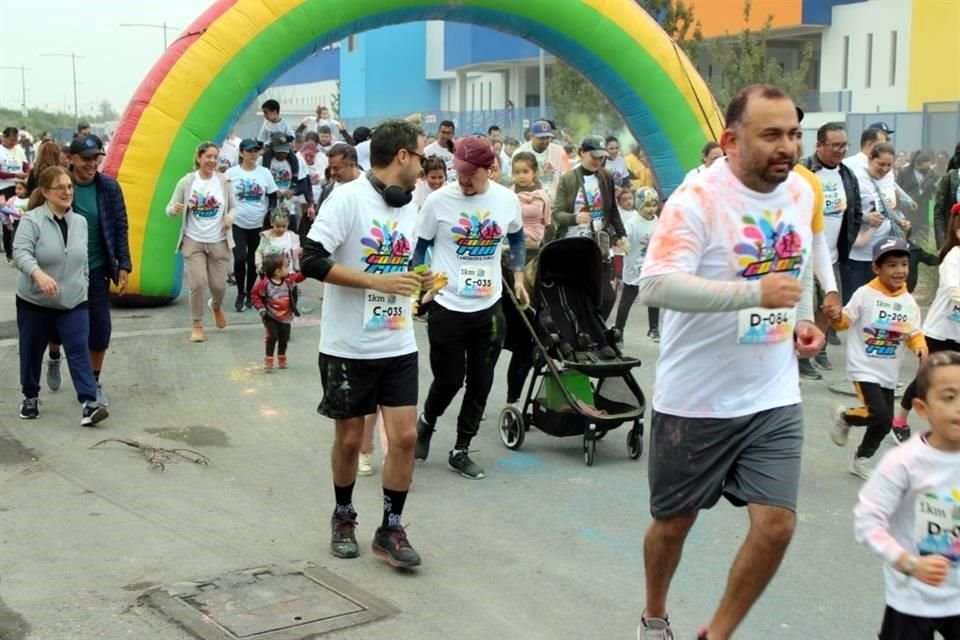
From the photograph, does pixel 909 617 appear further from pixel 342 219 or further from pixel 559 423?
pixel 559 423

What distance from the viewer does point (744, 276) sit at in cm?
419

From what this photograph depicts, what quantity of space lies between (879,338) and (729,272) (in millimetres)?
3302

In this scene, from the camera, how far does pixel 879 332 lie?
714 centimetres

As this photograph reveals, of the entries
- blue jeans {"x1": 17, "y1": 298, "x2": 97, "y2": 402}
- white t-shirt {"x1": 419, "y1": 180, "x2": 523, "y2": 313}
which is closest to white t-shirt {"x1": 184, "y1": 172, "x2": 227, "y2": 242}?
blue jeans {"x1": 17, "y1": 298, "x2": 97, "y2": 402}

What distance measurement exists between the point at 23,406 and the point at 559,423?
3.74 meters

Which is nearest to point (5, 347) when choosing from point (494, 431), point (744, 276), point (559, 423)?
point (494, 431)

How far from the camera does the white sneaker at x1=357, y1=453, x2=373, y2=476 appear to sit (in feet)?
23.9

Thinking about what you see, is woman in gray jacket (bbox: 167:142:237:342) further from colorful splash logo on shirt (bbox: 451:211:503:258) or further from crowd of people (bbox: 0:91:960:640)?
colorful splash logo on shirt (bbox: 451:211:503:258)

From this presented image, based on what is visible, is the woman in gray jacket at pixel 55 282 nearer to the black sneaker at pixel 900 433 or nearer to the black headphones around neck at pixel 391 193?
the black headphones around neck at pixel 391 193

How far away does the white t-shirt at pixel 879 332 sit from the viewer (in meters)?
7.14

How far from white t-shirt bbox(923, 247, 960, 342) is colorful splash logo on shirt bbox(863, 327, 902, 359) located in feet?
1.34

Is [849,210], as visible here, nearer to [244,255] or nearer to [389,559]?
[389,559]

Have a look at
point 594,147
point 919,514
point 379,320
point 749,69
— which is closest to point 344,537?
point 379,320

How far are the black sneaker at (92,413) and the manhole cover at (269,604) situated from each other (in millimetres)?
3246
